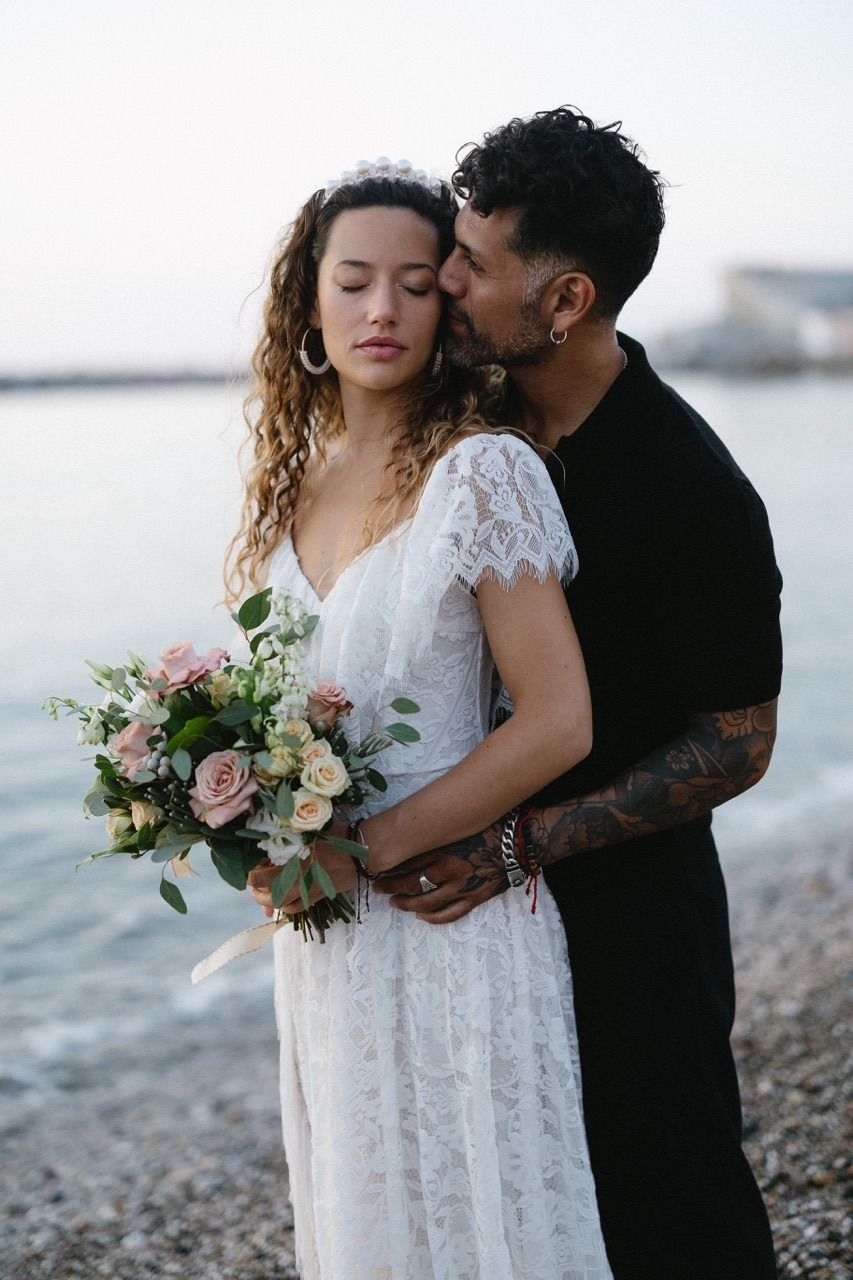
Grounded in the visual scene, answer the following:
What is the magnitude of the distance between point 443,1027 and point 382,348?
1.43 metres

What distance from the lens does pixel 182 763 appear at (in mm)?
1999

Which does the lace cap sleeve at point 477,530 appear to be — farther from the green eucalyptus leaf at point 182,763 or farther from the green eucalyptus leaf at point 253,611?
the green eucalyptus leaf at point 182,763

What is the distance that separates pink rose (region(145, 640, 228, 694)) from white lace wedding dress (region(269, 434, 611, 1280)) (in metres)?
0.27

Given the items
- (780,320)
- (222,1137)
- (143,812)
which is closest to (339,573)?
(143,812)

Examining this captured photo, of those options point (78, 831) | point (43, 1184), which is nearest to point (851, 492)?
point (78, 831)

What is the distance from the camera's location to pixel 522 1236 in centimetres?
224

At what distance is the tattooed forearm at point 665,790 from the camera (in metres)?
2.27

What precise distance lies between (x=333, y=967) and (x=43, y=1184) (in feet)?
9.85

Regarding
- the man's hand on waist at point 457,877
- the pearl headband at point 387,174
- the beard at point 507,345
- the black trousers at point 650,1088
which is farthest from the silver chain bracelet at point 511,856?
the pearl headband at point 387,174

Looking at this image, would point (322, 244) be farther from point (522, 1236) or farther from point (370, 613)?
point (522, 1236)

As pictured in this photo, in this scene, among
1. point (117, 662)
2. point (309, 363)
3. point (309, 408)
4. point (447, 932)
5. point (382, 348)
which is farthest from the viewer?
point (117, 662)

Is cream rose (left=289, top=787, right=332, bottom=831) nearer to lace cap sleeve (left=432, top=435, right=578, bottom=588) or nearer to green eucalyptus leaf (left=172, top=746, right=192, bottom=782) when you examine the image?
green eucalyptus leaf (left=172, top=746, right=192, bottom=782)

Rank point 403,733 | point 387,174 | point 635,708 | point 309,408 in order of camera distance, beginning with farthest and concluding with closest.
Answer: point 309,408 < point 387,174 < point 635,708 < point 403,733

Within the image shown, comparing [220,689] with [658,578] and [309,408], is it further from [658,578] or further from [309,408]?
[309,408]
